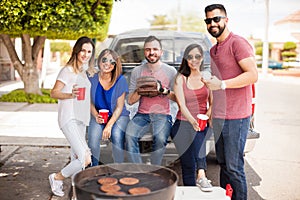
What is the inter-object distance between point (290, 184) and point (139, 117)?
217 centimetres

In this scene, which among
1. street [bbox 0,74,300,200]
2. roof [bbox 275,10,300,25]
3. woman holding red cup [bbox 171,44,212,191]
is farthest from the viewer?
roof [bbox 275,10,300,25]

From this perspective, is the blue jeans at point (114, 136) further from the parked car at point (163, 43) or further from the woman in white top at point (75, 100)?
the parked car at point (163, 43)

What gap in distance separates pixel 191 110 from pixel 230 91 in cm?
53

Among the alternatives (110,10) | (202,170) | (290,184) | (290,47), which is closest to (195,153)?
(202,170)

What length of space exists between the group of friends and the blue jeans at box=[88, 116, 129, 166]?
10 millimetres

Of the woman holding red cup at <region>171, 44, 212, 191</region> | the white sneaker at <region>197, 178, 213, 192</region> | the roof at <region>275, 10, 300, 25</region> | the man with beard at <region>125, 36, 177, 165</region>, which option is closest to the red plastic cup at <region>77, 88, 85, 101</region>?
the man with beard at <region>125, 36, 177, 165</region>

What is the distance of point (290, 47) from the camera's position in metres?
33.6

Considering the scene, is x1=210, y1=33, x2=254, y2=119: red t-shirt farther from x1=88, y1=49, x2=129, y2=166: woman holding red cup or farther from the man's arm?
x1=88, y1=49, x2=129, y2=166: woman holding red cup

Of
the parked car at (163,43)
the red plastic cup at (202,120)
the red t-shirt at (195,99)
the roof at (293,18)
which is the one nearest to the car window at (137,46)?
the parked car at (163,43)

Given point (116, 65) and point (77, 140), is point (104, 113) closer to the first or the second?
point (77, 140)

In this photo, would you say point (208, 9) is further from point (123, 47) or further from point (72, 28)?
point (72, 28)

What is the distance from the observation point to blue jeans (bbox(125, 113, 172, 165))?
13.2ft

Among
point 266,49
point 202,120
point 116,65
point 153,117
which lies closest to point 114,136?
point 153,117

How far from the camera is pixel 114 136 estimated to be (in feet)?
13.4
